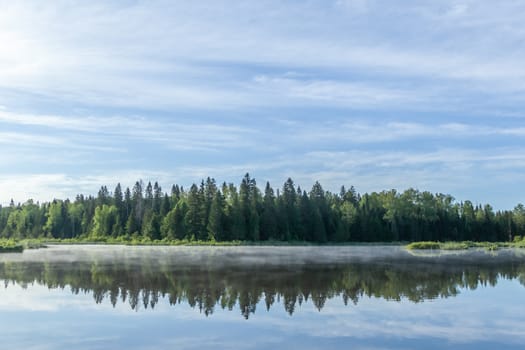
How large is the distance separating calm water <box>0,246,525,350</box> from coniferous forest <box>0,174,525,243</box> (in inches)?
3362

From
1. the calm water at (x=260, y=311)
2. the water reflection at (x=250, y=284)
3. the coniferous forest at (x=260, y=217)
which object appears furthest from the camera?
the coniferous forest at (x=260, y=217)

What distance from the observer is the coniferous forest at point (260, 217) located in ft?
406

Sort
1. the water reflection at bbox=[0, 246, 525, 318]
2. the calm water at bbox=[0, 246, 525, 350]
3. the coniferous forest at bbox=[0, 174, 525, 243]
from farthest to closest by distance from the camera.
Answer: the coniferous forest at bbox=[0, 174, 525, 243], the water reflection at bbox=[0, 246, 525, 318], the calm water at bbox=[0, 246, 525, 350]

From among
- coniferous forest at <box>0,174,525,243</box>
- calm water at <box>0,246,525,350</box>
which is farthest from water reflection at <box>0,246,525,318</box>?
coniferous forest at <box>0,174,525,243</box>

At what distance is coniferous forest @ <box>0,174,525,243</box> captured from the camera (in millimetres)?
123625

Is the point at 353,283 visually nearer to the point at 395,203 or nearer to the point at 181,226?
the point at 181,226

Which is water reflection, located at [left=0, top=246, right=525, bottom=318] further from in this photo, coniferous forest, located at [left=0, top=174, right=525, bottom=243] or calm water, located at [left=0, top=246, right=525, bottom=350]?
coniferous forest, located at [left=0, top=174, right=525, bottom=243]

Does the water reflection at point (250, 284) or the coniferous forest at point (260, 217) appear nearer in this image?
the water reflection at point (250, 284)

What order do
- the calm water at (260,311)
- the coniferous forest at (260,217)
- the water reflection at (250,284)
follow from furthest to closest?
the coniferous forest at (260,217), the water reflection at (250,284), the calm water at (260,311)

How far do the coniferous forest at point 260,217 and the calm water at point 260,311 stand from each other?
85.4m

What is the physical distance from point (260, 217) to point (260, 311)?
348 ft

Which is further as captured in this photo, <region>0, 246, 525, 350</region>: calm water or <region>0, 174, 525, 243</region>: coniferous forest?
<region>0, 174, 525, 243</region>: coniferous forest

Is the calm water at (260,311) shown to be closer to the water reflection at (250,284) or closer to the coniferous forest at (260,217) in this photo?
the water reflection at (250,284)

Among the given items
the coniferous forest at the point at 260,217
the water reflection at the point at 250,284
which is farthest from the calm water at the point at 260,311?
the coniferous forest at the point at 260,217
